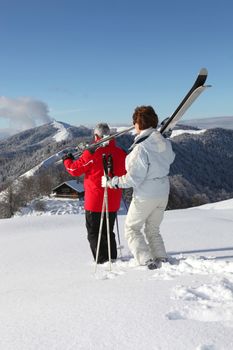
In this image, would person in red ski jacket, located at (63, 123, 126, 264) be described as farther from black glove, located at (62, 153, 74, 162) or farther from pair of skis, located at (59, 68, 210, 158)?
pair of skis, located at (59, 68, 210, 158)

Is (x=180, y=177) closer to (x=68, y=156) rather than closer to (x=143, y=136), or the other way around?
(x=68, y=156)

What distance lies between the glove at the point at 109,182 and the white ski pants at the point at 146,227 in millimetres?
324

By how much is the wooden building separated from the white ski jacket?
64.3m

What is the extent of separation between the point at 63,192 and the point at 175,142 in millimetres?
134922

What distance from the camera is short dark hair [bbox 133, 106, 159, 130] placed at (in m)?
4.60

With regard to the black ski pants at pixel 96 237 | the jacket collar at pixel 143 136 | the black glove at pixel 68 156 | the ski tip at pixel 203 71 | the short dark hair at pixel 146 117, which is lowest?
the black ski pants at pixel 96 237

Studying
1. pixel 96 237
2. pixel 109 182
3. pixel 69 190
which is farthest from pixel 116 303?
pixel 69 190

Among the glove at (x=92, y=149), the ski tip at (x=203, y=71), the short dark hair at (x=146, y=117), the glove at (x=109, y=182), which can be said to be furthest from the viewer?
the glove at (x=92, y=149)

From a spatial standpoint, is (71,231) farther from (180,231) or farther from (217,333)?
(217,333)

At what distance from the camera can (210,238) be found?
6.89 metres

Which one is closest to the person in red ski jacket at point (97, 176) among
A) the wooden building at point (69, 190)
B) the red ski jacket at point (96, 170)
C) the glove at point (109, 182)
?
the red ski jacket at point (96, 170)

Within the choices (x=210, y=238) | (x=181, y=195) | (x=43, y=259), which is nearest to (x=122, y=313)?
(x=43, y=259)

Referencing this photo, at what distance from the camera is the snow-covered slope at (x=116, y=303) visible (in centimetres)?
265

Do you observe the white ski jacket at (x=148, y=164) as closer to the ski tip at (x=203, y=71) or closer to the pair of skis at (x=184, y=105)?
the pair of skis at (x=184, y=105)
